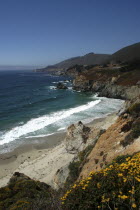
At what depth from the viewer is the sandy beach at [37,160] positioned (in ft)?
53.2

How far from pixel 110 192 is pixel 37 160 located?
15.5 metres

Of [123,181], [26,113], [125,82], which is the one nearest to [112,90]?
[125,82]

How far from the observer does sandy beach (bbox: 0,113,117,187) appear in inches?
638

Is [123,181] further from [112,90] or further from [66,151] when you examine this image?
[112,90]

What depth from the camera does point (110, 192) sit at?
16.4ft

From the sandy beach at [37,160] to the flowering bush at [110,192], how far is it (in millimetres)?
9381

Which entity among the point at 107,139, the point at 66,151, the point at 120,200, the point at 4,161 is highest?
the point at 120,200

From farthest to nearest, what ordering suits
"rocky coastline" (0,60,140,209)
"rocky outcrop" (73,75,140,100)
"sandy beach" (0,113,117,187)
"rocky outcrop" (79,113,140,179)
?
"rocky outcrop" (73,75,140,100), "sandy beach" (0,113,117,187), "rocky coastline" (0,60,140,209), "rocky outcrop" (79,113,140,179)

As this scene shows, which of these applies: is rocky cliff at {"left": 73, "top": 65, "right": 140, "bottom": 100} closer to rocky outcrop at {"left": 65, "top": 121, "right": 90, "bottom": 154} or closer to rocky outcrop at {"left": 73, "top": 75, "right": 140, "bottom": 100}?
rocky outcrop at {"left": 73, "top": 75, "right": 140, "bottom": 100}

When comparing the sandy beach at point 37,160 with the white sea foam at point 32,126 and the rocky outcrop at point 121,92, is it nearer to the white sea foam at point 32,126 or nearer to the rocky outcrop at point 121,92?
the white sea foam at point 32,126

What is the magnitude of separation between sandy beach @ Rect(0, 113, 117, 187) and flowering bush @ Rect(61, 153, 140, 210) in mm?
9381

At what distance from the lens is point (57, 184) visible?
11.8 m

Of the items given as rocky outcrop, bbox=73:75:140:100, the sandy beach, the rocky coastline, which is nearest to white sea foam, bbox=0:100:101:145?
the sandy beach

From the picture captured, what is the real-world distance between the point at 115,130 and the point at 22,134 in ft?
53.4
